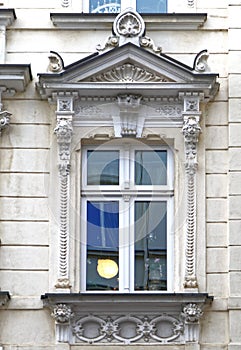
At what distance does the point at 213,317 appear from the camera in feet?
52.3

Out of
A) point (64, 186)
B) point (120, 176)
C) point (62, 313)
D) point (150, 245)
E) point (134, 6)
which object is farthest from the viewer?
point (134, 6)

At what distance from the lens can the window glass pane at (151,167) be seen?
16578 mm

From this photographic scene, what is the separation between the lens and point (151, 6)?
1714 cm

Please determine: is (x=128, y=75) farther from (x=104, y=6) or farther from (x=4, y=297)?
(x=4, y=297)

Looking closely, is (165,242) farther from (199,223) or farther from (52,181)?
(52,181)

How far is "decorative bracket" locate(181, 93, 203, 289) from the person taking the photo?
16.1 metres

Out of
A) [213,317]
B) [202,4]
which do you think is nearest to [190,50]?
[202,4]

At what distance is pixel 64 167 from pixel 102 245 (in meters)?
1.07

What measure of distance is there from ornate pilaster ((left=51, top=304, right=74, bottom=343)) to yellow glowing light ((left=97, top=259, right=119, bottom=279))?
746mm

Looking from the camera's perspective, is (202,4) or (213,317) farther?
(202,4)

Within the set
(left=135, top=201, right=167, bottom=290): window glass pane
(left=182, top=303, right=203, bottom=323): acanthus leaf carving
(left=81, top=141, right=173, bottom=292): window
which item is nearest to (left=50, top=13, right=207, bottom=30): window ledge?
(left=81, top=141, right=173, bottom=292): window

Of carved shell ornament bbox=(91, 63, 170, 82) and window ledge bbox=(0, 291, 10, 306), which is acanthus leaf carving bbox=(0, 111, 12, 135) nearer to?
carved shell ornament bbox=(91, 63, 170, 82)

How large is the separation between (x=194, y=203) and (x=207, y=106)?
128cm

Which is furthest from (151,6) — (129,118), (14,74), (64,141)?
(64,141)
